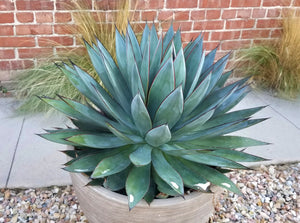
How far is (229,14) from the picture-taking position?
3568mm

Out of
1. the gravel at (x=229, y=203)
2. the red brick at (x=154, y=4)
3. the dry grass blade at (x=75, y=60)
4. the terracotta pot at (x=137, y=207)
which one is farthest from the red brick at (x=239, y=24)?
the terracotta pot at (x=137, y=207)

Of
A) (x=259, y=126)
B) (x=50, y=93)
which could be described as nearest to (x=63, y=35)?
(x=50, y=93)

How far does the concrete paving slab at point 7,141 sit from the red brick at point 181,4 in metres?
1.93

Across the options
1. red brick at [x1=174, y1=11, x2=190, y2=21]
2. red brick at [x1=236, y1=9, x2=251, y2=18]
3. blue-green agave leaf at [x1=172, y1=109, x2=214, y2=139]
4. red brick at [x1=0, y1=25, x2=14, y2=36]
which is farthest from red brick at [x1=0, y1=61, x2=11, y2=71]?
red brick at [x1=236, y1=9, x2=251, y2=18]

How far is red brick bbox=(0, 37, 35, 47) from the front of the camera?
3.15 metres

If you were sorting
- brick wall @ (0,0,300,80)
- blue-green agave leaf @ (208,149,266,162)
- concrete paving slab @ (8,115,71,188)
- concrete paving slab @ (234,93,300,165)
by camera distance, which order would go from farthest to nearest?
brick wall @ (0,0,300,80) < concrete paving slab @ (234,93,300,165) < concrete paving slab @ (8,115,71,188) < blue-green agave leaf @ (208,149,266,162)

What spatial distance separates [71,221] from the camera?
1984mm

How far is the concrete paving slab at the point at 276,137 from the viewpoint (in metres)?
2.69

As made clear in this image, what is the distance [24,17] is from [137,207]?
248 cm

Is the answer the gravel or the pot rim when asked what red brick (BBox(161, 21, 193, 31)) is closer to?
the gravel

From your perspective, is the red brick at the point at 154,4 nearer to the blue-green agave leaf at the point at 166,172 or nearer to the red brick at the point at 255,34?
the red brick at the point at 255,34

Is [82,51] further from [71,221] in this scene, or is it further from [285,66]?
[285,66]

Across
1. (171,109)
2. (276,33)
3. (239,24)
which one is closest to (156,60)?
(171,109)

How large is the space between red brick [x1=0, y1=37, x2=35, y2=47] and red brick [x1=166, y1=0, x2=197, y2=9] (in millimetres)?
1482
